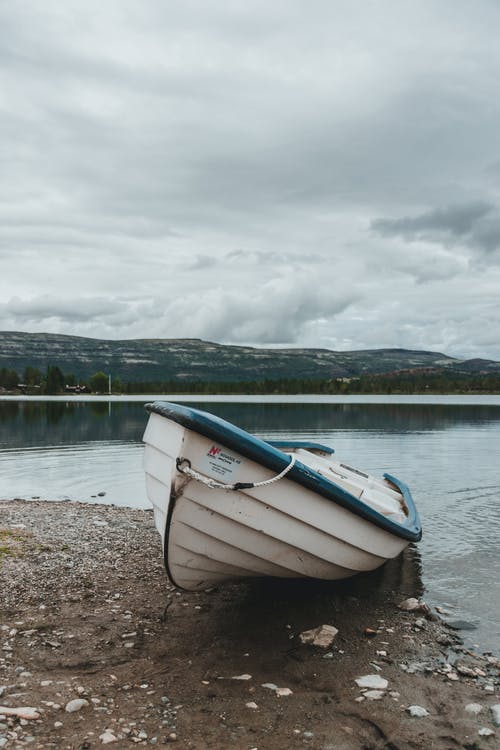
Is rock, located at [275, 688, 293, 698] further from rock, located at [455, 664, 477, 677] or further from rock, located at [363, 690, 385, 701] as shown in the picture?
rock, located at [455, 664, 477, 677]

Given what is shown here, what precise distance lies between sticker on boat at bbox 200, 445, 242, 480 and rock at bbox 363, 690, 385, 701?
119 inches

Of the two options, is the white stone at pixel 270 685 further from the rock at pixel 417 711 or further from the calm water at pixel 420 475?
the calm water at pixel 420 475

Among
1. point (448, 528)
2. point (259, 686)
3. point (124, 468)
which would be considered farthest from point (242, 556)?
point (124, 468)

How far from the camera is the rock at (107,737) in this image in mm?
5923

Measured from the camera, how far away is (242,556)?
27.9 ft

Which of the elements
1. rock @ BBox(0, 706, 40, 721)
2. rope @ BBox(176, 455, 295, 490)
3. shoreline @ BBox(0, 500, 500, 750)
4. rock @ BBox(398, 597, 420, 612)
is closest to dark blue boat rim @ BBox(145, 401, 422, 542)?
rope @ BBox(176, 455, 295, 490)

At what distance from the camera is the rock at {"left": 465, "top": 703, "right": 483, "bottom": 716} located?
22.2 feet

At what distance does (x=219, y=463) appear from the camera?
7.80 metres

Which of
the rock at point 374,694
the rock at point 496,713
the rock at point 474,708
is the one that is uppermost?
the rock at point 496,713

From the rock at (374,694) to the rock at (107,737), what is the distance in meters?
2.93

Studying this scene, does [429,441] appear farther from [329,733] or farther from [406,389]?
[406,389]

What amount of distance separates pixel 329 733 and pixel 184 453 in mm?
3473

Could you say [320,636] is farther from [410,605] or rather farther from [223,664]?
[410,605]

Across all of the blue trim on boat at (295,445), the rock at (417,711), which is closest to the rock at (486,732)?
the rock at (417,711)
